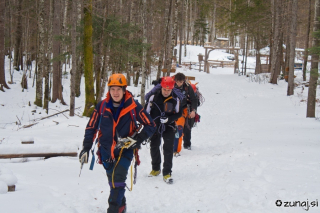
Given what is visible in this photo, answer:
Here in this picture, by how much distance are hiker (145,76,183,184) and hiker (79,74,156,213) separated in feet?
5.88

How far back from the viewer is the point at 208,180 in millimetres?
6117

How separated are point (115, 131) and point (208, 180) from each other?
284 cm

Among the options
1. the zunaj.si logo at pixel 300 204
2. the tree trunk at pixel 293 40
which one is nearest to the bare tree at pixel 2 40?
the tree trunk at pixel 293 40

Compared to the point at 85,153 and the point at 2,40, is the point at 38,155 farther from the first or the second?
the point at 2,40

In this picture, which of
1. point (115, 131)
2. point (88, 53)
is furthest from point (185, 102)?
point (88, 53)

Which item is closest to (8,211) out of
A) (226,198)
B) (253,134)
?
(226,198)

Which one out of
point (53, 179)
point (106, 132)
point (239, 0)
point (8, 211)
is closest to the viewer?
point (8, 211)

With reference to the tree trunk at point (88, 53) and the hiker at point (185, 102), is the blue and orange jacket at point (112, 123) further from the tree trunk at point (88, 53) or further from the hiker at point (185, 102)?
the tree trunk at point (88, 53)

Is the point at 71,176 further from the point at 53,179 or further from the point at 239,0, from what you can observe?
the point at 239,0

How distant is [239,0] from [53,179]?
96.8 ft

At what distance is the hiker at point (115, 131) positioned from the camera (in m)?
4.01

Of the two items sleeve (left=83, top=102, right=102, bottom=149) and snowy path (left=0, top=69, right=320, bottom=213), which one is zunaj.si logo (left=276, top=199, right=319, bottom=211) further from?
sleeve (left=83, top=102, right=102, bottom=149)

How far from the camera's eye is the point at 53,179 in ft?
17.7

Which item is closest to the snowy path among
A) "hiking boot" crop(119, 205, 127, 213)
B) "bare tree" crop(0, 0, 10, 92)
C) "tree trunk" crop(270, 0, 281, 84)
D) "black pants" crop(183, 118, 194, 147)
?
"hiking boot" crop(119, 205, 127, 213)
